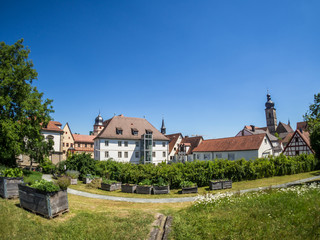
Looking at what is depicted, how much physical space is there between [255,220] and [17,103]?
82.7 feet

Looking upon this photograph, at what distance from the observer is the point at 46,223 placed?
829cm

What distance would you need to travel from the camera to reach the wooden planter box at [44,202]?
877 centimetres

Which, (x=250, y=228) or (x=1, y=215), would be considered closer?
(x=250, y=228)

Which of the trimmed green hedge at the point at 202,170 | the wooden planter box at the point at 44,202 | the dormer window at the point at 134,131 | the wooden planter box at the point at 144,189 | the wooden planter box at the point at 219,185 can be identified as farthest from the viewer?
the dormer window at the point at 134,131

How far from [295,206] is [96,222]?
846 cm

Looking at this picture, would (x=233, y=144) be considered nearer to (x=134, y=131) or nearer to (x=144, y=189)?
(x=134, y=131)

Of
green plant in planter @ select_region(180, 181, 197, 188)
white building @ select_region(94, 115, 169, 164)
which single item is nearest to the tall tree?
green plant in planter @ select_region(180, 181, 197, 188)

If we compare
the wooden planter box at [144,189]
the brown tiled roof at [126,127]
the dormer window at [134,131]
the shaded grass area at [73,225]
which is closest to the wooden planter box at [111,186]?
the wooden planter box at [144,189]

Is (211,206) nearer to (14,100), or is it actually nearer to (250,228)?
(250,228)

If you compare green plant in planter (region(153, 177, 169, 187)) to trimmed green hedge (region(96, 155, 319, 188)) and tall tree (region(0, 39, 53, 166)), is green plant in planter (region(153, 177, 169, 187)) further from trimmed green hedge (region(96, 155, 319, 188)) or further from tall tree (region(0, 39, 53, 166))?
tall tree (region(0, 39, 53, 166))

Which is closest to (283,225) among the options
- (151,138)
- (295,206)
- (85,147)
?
(295,206)

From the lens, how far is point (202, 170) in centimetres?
1973

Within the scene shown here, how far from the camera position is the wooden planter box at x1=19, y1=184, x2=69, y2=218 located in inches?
345

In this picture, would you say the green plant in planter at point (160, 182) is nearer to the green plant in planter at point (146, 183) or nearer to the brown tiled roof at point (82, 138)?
the green plant in planter at point (146, 183)
